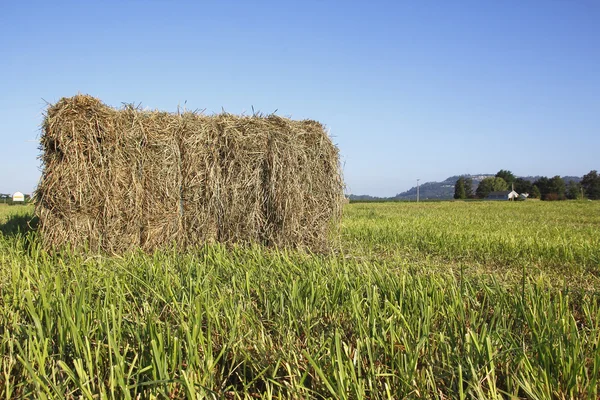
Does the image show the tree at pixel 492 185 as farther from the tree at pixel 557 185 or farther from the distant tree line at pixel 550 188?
the tree at pixel 557 185

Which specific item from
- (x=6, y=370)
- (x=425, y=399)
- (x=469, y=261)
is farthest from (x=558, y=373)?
(x=469, y=261)

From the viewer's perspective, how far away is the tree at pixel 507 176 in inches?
4779

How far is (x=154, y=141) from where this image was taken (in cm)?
680

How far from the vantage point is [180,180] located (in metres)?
6.89

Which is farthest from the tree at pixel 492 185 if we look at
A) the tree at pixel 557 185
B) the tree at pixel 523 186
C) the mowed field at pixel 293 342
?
the mowed field at pixel 293 342

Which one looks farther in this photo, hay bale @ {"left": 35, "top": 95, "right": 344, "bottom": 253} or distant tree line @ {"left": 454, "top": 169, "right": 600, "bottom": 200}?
distant tree line @ {"left": 454, "top": 169, "right": 600, "bottom": 200}

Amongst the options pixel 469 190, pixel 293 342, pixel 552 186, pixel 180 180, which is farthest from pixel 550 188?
pixel 293 342

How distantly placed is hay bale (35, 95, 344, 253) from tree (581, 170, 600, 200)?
3733 inches

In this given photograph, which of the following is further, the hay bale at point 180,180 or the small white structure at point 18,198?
the small white structure at point 18,198

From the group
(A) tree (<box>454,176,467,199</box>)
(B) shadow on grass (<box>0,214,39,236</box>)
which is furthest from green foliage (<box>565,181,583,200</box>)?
(B) shadow on grass (<box>0,214,39,236</box>)

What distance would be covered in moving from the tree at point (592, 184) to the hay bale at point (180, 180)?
94.8 meters

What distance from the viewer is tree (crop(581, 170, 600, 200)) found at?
3401 inches

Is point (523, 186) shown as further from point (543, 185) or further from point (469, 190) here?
point (469, 190)

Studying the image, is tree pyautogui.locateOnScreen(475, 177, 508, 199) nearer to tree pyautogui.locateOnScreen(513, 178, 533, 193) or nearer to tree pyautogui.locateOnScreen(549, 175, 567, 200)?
tree pyautogui.locateOnScreen(513, 178, 533, 193)
